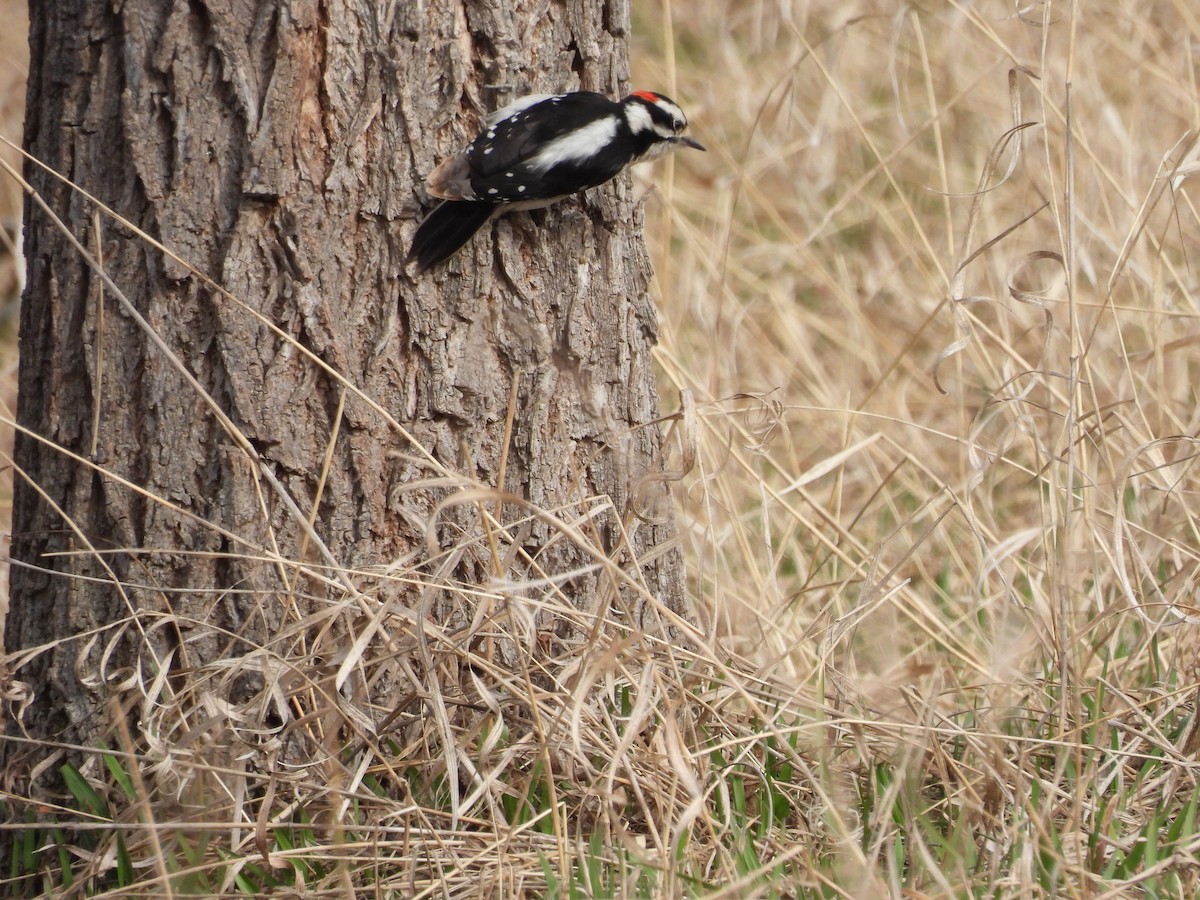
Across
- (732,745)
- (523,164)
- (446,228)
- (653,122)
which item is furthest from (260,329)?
(732,745)

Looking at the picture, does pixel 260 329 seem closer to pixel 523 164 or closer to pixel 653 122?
pixel 523 164

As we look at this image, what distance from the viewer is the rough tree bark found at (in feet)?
6.43

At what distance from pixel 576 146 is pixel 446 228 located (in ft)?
0.88

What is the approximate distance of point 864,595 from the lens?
207 cm

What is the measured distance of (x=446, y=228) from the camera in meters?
2.04

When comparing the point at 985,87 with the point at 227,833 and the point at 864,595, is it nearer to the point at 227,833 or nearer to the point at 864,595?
the point at 864,595

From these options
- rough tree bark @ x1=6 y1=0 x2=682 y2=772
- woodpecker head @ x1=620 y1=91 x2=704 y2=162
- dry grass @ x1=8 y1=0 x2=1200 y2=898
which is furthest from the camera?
woodpecker head @ x1=620 y1=91 x2=704 y2=162

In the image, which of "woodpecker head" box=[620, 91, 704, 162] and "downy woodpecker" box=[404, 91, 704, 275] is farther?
"woodpecker head" box=[620, 91, 704, 162]

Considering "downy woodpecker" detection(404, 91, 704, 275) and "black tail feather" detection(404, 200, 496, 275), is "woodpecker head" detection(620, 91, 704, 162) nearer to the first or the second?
"downy woodpecker" detection(404, 91, 704, 275)

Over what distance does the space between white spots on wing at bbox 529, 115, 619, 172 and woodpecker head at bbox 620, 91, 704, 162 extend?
0.35 feet

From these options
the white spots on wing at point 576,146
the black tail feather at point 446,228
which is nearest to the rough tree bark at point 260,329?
the black tail feather at point 446,228

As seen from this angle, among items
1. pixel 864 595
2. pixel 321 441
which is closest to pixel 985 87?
pixel 864 595

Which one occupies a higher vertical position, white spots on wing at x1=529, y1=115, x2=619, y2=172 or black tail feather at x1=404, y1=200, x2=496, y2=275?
white spots on wing at x1=529, y1=115, x2=619, y2=172

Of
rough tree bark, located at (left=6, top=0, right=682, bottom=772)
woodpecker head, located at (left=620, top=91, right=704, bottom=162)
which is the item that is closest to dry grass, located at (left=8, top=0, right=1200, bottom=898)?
rough tree bark, located at (left=6, top=0, right=682, bottom=772)
